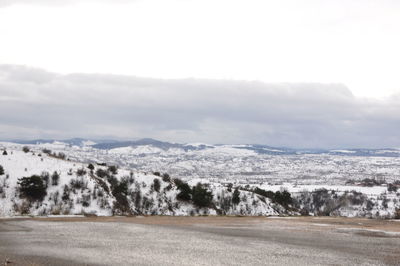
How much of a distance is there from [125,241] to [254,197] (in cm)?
6559

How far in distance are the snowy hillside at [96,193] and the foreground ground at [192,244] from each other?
846 inches

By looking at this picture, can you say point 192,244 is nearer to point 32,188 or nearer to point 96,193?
point 32,188

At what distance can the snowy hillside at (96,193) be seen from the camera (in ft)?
186

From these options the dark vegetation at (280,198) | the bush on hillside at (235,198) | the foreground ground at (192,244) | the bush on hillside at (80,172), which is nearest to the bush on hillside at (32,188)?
the bush on hillside at (80,172)

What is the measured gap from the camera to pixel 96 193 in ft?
206

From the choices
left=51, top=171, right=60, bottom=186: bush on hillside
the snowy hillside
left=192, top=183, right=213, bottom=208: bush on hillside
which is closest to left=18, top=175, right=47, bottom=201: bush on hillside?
the snowy hillside

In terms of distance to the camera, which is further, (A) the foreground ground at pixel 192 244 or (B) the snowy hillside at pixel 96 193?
(B) the snowy hillside at pixel 96 193

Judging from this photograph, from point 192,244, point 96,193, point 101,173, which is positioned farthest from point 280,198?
point 192,244

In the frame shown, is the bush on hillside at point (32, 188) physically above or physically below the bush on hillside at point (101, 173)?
below

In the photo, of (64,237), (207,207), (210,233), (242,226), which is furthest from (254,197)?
(64,237)

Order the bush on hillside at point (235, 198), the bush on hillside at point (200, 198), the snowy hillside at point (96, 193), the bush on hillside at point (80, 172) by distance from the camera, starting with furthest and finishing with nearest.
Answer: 1. the bush on hillside at point (235, 198)
2. the bush on hillside at point (200, 198)
3. the bush on hillside at point (80, 172)
4. the snowy hillside at point (96, 193)

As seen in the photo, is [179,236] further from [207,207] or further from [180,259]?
[207,207]

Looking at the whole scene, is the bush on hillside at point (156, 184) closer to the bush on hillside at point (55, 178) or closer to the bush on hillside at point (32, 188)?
the bush on hillside at point (55, 178)

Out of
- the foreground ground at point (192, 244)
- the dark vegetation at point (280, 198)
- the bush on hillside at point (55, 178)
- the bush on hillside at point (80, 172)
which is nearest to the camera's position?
the foreground ground at point (192, 244)
